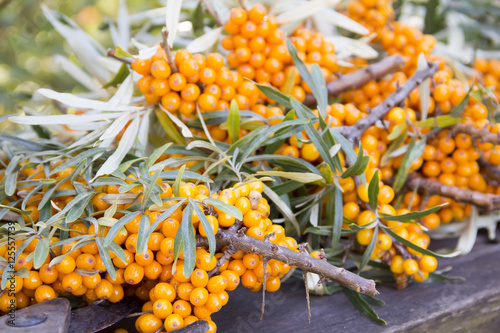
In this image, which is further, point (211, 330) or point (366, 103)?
point (366, 103)

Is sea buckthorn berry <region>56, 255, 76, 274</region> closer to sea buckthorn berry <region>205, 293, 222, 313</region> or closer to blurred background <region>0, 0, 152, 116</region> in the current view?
sea buckthorn berry <region>205, 293, 222, 313</region>

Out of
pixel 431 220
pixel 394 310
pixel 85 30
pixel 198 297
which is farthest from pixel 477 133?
pixel 85 30

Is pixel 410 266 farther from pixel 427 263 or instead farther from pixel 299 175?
pixel 299 175

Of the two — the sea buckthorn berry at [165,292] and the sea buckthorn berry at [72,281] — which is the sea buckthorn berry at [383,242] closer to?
the sea buckthorn berry at [165,292]

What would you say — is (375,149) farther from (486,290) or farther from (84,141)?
(84,141)

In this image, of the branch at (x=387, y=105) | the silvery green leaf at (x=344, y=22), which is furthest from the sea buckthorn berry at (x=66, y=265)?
the silvery green leaf at (x=344, y=22)

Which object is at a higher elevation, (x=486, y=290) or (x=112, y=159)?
(x=112, y=159)

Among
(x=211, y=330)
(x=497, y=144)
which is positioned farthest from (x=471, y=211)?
(x=211, y=330)

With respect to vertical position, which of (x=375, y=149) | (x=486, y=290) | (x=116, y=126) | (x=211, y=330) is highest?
(x=116, y=126)
